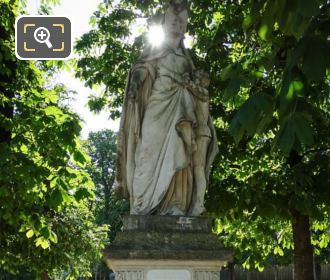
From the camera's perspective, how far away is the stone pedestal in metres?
5.87

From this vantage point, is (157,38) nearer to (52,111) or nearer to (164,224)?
(164,224)

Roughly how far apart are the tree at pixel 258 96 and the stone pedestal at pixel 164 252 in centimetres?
142

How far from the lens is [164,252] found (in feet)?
19.3

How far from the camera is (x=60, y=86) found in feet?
44.9

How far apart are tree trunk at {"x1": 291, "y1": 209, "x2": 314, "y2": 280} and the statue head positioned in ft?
16.4

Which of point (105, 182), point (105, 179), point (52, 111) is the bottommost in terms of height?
point (52, 111)

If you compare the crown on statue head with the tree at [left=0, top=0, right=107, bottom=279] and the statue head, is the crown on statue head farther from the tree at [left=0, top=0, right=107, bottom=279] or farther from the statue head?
the tree at [left=0, top=0, right=107, bottom=279]

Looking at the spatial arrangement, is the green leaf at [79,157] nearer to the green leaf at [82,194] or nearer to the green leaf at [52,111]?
the green leaf at [82,194]

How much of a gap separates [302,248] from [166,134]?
212 inches

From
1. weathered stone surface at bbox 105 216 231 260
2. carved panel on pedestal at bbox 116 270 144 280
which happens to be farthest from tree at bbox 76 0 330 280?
carved panel on pedestal at bbox 116 270 144 280

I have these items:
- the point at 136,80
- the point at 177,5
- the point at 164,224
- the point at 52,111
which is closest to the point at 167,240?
the point at 164,224

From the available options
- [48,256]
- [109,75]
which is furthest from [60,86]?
[48,256]

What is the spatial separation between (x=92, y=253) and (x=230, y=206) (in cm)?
1022

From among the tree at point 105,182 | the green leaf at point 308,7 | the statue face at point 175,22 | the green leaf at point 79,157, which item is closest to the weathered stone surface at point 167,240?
the statue face at point 175,22
